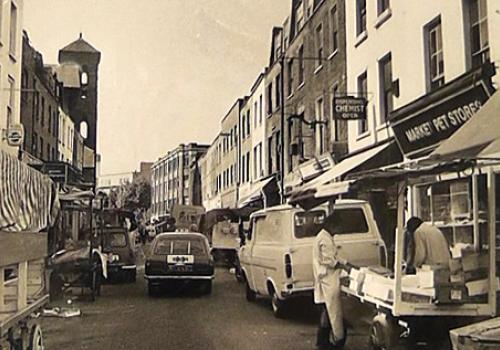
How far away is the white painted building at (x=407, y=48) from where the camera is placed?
41.3 ft

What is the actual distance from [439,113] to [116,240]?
991 centimetres

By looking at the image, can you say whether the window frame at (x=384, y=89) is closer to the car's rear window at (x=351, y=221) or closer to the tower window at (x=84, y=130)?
the car's rear window at (x=351, y=221)

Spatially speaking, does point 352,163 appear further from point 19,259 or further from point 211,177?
point 211,177

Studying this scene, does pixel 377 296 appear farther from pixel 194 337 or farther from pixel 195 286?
pixel 195 286

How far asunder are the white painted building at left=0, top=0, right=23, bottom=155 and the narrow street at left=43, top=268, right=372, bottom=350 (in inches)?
385

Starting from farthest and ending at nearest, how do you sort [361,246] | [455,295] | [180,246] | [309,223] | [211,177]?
[211,177] < [180,246] < [309,223] < [361,246] < [455,295]

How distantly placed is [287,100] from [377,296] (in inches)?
861

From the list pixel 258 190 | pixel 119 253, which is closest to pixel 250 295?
pixel 119 253

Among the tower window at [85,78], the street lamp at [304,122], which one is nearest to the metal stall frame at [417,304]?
the street lamp at [304,122]

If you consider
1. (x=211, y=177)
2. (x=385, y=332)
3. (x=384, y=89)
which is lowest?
(x=385, y=332)

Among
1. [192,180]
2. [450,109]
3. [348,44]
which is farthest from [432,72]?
[192,180]

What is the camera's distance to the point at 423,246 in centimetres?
797

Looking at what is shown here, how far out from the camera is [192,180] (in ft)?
220

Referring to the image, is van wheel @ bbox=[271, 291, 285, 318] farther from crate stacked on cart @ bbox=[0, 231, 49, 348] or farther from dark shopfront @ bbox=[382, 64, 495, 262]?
crate stacked on cart @ bbox=[0, 231, 49, 348]
